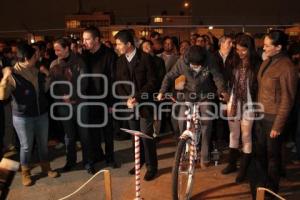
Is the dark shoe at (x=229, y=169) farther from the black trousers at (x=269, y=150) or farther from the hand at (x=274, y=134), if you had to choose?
the hand at (x=274, y=134)

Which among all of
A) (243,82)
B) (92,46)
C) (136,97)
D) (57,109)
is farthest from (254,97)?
(57,109)

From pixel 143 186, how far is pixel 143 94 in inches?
54.4

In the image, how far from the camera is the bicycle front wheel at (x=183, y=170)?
4.37m

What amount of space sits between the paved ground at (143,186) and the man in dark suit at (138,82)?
0.38 m

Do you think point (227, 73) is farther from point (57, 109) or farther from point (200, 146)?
point (57, 109)

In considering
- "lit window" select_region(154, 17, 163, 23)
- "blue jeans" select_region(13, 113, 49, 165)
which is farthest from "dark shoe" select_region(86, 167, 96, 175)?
"lit window" select_region(154, 17, 163, 23)

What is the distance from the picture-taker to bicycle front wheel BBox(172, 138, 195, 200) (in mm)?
4368

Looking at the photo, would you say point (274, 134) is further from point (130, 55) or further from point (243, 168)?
point (130, 55)

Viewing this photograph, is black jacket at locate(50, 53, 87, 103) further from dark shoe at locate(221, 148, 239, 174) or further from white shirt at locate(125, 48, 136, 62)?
dark shoe at locate(221, 148, 239, 174)

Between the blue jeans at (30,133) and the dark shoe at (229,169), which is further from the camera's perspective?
the dark shoe at (229,169)

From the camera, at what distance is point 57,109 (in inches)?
241

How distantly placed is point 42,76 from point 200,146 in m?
2.77

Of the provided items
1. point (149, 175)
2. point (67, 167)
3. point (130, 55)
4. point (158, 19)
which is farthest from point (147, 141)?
point (158, 19)

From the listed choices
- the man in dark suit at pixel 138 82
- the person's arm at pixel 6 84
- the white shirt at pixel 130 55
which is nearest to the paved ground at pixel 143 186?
the man in dark suit at pixel 138 82
